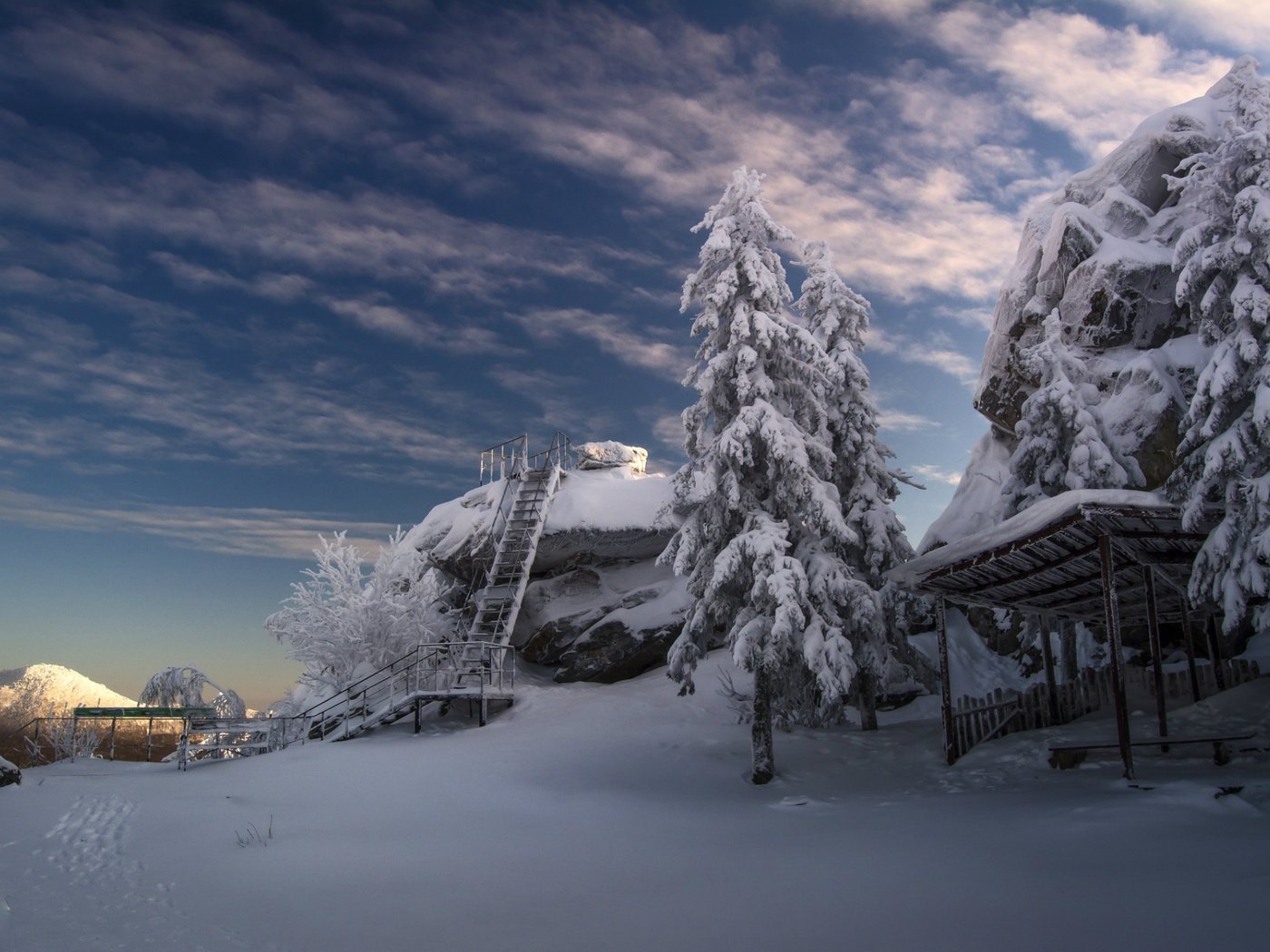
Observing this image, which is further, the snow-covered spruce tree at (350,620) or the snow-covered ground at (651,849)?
the snow-covered spruce tree at (350,620)

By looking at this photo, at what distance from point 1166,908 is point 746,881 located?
381 cm

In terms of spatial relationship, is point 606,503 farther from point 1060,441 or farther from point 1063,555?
point 1063,555

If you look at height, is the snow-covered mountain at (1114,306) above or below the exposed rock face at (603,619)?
above

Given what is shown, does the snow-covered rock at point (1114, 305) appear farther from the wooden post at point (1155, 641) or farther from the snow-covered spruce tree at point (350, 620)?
the snow-covered spruce tree at point (350, 620)

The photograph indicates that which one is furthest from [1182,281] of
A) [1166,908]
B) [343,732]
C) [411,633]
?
[411,633]

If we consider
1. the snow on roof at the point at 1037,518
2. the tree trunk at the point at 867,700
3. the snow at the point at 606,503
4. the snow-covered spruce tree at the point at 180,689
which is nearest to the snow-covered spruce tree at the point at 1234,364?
the snow on roof at the point at 1037,518

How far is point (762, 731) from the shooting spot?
15578mm

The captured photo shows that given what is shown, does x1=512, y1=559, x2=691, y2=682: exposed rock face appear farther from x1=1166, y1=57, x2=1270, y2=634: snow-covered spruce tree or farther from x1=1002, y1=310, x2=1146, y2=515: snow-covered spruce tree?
x1=1166, y1=57, x2=1270, y2=634: snow-covered spruce tree

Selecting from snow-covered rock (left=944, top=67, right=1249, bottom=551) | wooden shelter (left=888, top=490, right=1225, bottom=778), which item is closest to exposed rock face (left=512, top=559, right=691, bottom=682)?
snow-covered rock (left=944, top=67, right=1249, bottom=551)

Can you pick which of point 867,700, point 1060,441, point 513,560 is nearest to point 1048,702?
point 867,700

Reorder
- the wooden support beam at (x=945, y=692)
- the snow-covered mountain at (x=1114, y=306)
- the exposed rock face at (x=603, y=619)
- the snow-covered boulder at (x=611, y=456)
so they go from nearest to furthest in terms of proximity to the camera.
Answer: the wooden support beam at (x=945, y=692) → the snow-covered mountain at (x=1114, y=306) → the exposed rock face at (x=603, y=619) → the snow-covered boulder at (x=611, y=456)

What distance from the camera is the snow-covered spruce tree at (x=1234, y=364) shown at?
39.7 ft

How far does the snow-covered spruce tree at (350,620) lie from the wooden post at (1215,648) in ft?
68.5

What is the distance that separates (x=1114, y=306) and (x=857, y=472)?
10736 millimetres
